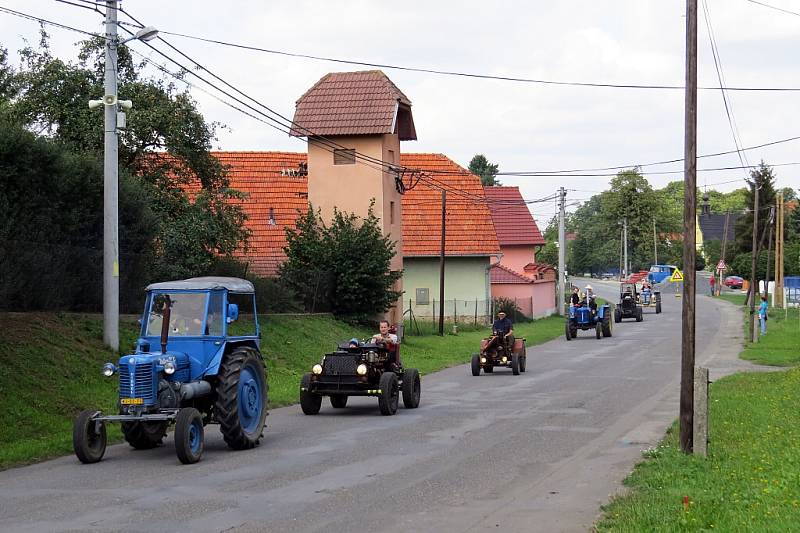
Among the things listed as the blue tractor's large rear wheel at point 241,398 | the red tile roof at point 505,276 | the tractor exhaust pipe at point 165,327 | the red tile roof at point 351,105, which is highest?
the red tile roof at point 351,105

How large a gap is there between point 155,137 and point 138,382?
17.1m

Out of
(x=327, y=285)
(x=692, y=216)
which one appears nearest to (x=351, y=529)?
(x=692, y=216)

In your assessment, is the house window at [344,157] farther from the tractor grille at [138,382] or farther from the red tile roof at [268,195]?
the tractor grille at [138,382]

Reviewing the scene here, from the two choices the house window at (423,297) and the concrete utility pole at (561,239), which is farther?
the concrete utility pole at (561,239)

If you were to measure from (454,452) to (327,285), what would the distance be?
2353cm

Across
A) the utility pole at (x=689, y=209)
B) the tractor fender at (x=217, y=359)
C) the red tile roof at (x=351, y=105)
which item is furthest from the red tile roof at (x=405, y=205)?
the utility pole at (x=689, y=209)

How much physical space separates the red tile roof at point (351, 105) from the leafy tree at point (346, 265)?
16.5 ft

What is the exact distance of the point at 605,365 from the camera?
31953 millimetres

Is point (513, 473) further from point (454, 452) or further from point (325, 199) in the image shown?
point (325, 199)

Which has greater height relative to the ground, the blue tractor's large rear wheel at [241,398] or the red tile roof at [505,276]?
the red tile roof at [505,276]

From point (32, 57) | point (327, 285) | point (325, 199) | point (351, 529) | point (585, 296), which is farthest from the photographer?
point (585, 296)

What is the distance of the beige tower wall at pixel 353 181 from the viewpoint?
141ft

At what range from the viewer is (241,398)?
1538cm

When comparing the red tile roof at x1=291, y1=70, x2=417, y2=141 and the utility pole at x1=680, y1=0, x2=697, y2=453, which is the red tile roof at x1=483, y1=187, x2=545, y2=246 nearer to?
the red tile roof at x1=291, y1=70, x2=417, y2=141
